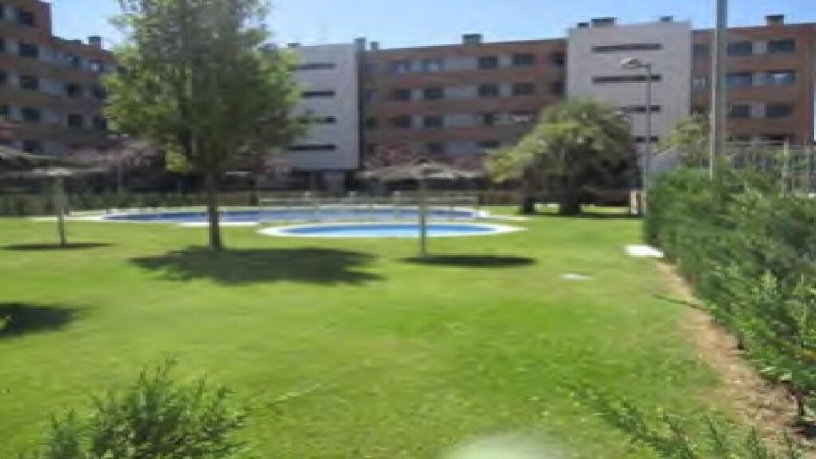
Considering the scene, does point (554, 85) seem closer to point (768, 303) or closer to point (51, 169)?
point (51, 169)

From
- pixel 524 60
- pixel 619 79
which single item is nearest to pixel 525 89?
pixel 524 60

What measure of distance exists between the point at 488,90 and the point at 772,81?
23.8 meters

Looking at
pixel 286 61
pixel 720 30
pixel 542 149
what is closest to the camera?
pixel 720 30

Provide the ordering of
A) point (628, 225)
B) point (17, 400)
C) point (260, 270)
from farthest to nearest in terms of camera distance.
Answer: point (628, 225), point (260, 270), point (17, 400)

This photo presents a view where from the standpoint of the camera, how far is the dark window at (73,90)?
79631 mm

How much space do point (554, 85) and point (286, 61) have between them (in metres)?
58.2

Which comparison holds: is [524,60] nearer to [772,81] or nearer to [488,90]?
[488,90]

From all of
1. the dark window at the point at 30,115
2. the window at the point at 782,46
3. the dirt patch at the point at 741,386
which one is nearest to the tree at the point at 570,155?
the dirt patch at the point at 741,386

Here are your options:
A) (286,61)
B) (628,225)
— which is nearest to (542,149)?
(628,225)

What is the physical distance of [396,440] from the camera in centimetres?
763

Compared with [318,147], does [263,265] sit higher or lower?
lower

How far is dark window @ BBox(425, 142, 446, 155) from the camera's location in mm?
84125

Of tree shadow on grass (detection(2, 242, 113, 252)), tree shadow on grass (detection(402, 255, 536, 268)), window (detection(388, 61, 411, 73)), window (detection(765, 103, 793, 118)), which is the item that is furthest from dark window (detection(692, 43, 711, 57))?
tree shadow on grass (detection(2, 242, 113, 252))

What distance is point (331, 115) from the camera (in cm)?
8744
